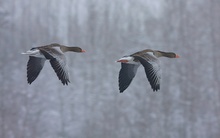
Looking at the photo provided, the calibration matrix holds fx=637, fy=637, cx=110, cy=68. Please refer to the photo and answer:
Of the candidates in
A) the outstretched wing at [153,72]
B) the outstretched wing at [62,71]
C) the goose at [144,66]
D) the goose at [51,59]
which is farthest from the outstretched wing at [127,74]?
the outstretched wing at [62,71]

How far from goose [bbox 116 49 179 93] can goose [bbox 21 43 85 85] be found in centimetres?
77

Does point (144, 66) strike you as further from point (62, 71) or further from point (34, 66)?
point (34, 66)

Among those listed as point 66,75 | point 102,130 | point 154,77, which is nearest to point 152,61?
point 154,77

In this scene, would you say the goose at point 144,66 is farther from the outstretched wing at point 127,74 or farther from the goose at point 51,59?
the goose at point 51,59

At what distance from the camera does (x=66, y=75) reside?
Answer: 27.2ft

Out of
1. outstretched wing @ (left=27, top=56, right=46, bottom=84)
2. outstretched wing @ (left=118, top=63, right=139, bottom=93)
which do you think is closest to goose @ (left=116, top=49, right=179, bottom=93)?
outstretched wing @ (left=118, top=63, right=139, bottom=93)

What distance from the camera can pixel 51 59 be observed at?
8438 mm

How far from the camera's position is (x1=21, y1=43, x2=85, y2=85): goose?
830 centimetres

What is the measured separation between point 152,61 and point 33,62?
1729 millimetres

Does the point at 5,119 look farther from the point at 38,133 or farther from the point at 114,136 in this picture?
the point at 114,136

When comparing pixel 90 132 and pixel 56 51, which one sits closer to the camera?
pixel 56 51

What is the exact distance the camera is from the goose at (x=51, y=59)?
830 cm

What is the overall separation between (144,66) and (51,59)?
49.6 inches

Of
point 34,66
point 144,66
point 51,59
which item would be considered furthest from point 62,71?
point 144,66
